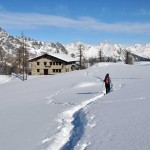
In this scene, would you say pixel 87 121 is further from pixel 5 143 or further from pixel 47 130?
pixel 5 143

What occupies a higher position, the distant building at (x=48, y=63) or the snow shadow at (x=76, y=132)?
the distant building at (x=48, y=63)

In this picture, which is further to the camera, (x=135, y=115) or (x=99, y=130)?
(x=135, y=115)

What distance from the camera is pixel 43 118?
54.6ft

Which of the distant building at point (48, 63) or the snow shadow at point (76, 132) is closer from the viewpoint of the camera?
the snow shadow at point (76, 132)

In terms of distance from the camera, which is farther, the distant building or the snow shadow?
the distant building

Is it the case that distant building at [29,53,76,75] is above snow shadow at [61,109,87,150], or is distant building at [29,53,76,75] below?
above

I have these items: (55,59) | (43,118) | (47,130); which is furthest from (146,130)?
(55,59)

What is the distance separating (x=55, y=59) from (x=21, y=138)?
270ft

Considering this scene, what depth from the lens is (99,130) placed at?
39.7ft

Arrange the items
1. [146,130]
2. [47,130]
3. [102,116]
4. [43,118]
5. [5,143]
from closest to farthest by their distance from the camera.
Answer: [146,130] → [5,143] → [47,130] → [102,116] → [43,118]

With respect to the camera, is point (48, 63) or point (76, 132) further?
point (48, 63)

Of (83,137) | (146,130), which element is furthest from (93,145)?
(146,130)

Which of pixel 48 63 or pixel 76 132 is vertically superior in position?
pixel 48 63

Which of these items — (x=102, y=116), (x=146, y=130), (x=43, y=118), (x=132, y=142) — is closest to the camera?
(x=132, y=142)
